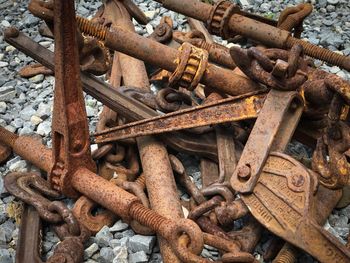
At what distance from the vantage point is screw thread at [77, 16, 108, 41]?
2.81 metres

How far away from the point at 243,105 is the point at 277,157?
13.5 inches

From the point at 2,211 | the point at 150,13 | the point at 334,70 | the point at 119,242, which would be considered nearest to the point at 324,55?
the point at 334,70

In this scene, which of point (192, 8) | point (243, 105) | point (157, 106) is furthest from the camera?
point (192, 8)

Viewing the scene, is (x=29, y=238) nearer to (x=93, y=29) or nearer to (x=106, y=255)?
(x=106, y=255)

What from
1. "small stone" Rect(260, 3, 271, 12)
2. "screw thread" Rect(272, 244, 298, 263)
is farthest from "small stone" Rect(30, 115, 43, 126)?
"small stone" Rect(260, 3, 271, 12)

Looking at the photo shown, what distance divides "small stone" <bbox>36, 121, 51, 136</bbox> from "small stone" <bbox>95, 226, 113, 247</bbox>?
1.00m

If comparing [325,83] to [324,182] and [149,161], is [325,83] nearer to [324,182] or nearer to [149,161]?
[324,182]

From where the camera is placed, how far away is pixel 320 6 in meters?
4.61

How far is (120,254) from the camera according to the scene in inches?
93.0

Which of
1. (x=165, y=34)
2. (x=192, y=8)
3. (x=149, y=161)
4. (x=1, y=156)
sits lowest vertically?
(x=1, y=156)

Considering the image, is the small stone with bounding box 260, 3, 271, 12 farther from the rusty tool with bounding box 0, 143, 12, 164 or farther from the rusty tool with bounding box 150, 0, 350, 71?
the rusty tool with bounding box 0, 143, 12, 164

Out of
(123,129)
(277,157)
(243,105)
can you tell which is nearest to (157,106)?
(123,129)

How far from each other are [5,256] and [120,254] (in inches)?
22.0

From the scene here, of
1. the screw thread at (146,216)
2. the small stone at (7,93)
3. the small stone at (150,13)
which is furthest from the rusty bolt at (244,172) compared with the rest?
the small stone at (150,13)
